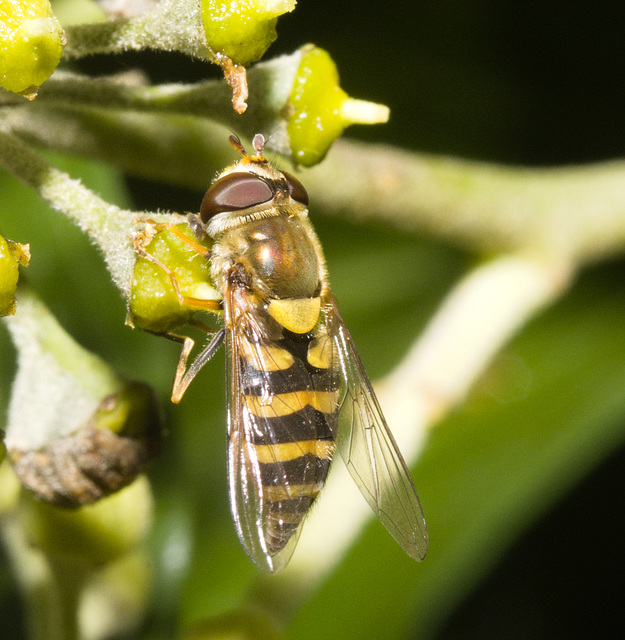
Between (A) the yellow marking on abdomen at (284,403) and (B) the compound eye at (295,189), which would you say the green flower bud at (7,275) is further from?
(B) the compound eye at (295,189)

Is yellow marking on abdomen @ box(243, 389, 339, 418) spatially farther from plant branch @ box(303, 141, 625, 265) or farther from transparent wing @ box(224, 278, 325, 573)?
plant branch @ box(303, 141, 625, 265)

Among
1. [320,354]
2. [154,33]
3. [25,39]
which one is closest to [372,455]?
[320,354]

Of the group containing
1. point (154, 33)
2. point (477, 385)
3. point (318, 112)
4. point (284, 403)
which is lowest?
point (477, 385)

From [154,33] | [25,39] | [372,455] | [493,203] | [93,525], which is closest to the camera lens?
[25,39]

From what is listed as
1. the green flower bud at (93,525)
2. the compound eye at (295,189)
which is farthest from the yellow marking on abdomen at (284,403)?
the compound eye at (295,189)

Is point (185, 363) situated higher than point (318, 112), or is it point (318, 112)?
point (318, 112)

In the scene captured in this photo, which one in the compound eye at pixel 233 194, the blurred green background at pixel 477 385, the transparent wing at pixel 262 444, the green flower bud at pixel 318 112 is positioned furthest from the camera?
the blurred green background at pixel 477 385

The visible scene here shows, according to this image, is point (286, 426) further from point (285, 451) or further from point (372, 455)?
point (372, 455)

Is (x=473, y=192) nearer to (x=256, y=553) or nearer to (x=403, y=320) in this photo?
(x=403, y=320)
